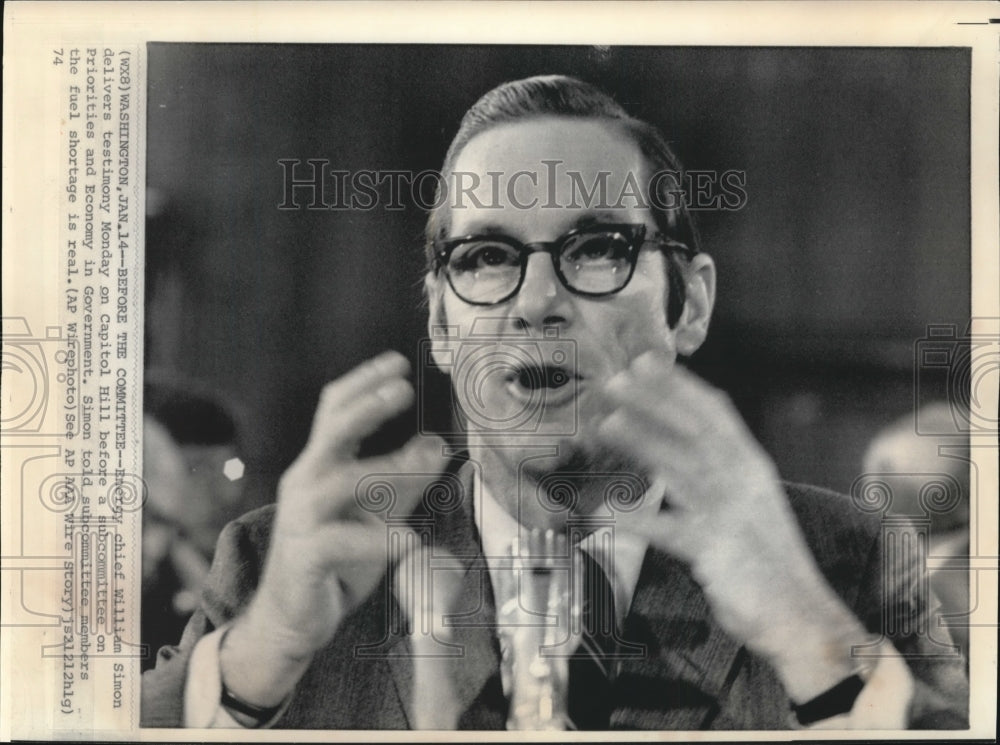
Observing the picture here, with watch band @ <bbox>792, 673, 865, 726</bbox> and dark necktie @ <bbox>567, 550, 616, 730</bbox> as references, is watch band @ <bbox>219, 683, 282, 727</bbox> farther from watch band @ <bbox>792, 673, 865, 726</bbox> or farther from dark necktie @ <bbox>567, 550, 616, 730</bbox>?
watch band @ <bbox>792, 673, 865, 726</bbox>

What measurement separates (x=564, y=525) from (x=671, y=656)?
32 centimetres

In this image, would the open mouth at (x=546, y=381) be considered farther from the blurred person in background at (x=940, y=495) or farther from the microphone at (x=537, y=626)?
the blurred person in background at (x=940, y=495)

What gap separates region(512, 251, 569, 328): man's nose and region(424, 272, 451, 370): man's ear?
0.15 m

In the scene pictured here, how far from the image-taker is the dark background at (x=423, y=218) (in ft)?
5.77

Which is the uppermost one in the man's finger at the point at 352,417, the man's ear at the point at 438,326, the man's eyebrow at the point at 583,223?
the man's eyebrow at the point at 583,223

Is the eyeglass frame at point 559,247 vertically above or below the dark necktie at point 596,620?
above

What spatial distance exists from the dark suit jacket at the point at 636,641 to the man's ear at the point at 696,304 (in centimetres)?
35

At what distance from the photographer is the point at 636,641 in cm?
174

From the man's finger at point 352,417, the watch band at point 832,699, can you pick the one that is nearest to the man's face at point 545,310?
the man's finger at point 352,417

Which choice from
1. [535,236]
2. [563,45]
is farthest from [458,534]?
[563,45]

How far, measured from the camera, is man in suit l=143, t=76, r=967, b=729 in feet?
5.70

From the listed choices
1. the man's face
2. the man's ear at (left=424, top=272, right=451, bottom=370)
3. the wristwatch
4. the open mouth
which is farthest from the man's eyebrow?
the wristwatch

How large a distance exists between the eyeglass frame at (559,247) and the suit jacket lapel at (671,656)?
0.55m

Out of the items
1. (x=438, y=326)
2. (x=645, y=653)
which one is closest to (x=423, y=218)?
(x=438, y=326)
